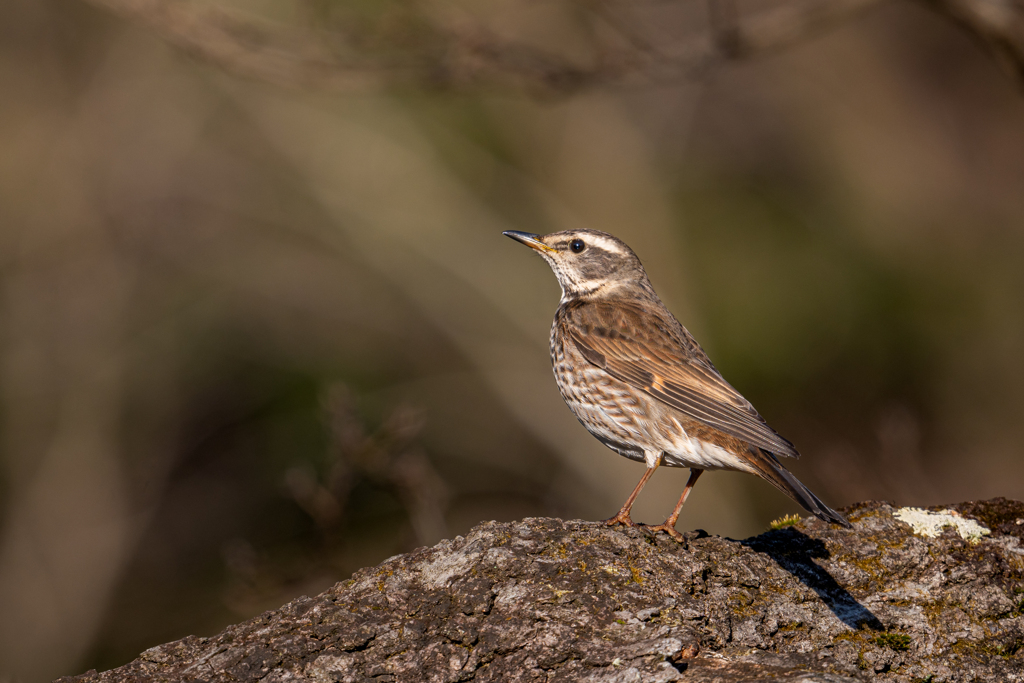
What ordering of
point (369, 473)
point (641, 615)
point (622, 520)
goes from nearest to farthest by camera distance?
1. point (641, 615)
2. point (622, 520)
3. point (369, 473)

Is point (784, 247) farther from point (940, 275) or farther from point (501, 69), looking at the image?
point (501, 69)

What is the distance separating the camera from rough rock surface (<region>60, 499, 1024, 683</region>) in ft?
10.2

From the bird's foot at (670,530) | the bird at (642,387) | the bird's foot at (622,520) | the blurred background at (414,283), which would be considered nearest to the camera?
the bird's foot at (670,530)

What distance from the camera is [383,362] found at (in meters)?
13.6

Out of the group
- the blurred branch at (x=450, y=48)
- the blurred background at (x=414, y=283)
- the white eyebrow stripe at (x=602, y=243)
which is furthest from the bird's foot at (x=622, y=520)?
the blurred branch at (x=450, y=48)

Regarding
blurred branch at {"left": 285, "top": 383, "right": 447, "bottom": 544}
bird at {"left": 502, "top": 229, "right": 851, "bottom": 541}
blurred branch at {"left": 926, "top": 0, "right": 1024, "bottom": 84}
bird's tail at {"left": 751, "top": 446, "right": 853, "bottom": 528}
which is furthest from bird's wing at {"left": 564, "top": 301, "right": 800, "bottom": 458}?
blurred branch at {"left": 926, "top": 0, "right": 1024, "bottom": 84}

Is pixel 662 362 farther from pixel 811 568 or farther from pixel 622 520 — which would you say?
pixel 811 568

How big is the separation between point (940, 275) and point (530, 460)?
278 inches

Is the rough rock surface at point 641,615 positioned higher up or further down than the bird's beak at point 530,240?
further down

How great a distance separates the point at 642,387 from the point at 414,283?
807 centimetres

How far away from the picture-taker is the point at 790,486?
3967 millimetres

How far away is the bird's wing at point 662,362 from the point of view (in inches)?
184

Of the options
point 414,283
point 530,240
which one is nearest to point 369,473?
point 530,240

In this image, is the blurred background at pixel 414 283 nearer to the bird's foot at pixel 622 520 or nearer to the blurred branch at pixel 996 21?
the blurred branch at pixel 996 21
